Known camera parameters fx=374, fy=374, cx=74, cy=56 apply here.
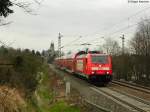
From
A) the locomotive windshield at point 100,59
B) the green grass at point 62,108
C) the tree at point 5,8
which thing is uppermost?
the tree at point 5,8

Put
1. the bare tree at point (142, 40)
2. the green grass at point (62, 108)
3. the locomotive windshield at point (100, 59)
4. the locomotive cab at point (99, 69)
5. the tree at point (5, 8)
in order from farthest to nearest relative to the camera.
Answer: the bare tree at point (142, 40), the locomotive windshield at point (100, 59), the locomotive cab at point (99, 69), the green grass at point (62, 108), the tree at point (5, 8)

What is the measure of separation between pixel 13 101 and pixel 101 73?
22.4m

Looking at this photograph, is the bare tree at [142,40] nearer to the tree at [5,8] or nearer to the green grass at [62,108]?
the green grass at [62,108]

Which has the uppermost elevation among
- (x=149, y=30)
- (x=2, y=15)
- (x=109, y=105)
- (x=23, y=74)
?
(x=149, y=30)

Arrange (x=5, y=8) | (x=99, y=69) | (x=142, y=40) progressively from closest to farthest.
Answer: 1. (x=5, y=8)
2. (x=99, y=69)
3. (x=142, y=40)

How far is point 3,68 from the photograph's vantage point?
16.0 m

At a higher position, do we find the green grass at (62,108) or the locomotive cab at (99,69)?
the locomotive cab at (99,69)

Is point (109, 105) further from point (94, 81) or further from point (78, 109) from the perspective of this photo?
point (94, 81)

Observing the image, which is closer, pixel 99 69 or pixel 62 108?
pixel 62 108

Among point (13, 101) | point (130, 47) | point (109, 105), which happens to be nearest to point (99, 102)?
point (109, 105)

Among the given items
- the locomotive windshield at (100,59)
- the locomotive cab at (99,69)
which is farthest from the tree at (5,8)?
the locomotive windshield at (100,59)

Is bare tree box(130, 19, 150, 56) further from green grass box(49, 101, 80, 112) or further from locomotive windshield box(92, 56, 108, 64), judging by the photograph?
green grass box(49, 101, 80, 112)

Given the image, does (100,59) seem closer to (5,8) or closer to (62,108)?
(62,108)

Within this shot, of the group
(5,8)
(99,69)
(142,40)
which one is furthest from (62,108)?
(142,40)
